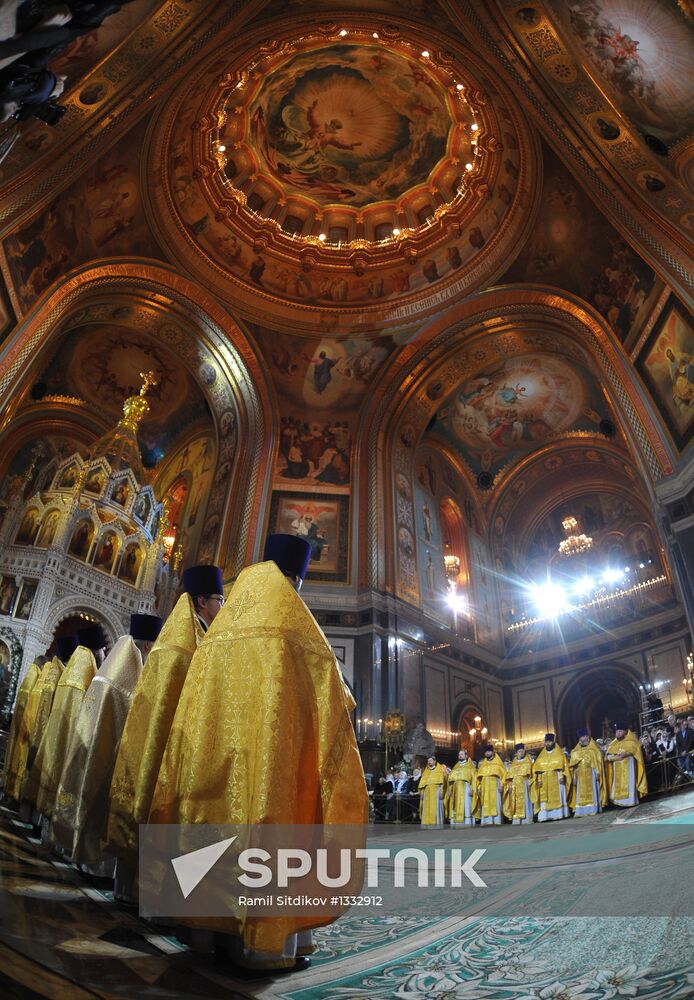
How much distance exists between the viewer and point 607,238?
12.4m

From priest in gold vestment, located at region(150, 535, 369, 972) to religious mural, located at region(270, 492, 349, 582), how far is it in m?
12.0

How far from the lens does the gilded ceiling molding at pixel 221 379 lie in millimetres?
13820

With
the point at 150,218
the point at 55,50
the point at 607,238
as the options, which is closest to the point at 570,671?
the point at 607,238

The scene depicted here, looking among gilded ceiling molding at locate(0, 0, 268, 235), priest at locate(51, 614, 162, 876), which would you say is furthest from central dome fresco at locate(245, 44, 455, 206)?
priest at locate(51, 614, 162, 876)

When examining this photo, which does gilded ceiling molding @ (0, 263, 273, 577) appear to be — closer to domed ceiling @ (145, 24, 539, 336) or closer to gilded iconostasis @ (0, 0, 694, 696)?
gilded iconostasis @ (0, 0, 694, 696)

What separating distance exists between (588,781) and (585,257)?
408 inches

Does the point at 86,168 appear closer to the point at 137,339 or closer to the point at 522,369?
the point at 137,339

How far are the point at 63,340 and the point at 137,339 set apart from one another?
1.82 metres

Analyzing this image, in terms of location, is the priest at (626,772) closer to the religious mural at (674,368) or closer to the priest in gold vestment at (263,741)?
the religious mural at (674,368)

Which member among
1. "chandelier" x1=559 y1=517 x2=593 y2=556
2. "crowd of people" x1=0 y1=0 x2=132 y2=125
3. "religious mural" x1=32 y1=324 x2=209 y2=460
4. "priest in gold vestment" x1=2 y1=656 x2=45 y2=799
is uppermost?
"religious mural" x1=32 y1=324 x2=209 y2=460

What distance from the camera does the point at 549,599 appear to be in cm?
1845

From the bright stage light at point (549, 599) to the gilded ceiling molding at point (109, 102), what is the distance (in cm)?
1573

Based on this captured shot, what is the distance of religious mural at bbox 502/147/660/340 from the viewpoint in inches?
473

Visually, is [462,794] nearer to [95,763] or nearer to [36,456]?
[95,763]
